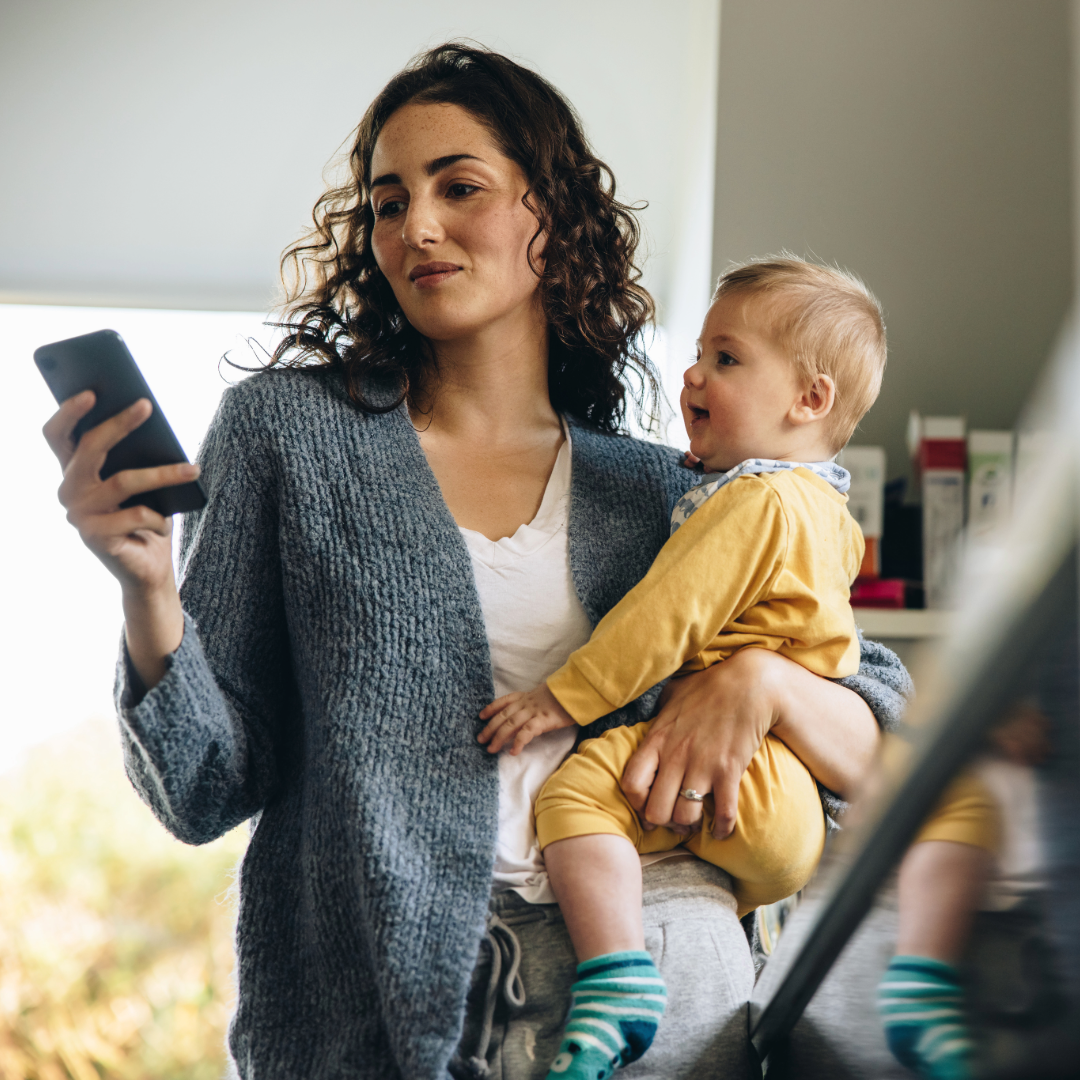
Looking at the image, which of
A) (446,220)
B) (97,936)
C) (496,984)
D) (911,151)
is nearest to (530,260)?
(446,220)

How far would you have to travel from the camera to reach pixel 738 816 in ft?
3.12

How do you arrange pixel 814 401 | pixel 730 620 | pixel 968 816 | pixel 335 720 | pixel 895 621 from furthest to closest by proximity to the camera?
1. pixel 895 621
2. pixel 814 401
3. pixel 730 620
4. pixel 335 720
5. pixel 968 816

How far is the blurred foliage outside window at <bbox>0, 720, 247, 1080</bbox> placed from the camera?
365cm

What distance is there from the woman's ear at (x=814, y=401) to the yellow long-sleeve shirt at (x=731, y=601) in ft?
0.28

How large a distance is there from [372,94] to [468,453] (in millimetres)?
1869

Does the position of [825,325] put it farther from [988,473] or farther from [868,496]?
[988,473]

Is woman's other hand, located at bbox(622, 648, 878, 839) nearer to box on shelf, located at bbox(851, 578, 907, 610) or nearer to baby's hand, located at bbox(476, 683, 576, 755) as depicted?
baby's hand, located at bbox(476, 683, 576, 755)

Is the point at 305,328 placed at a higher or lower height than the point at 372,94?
lower

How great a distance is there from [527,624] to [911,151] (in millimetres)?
1726

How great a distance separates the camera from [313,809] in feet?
3.12

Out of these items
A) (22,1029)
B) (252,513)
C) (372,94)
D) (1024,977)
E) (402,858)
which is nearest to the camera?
(1024,977)

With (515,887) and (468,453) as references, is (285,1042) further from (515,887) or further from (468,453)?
(468,453)

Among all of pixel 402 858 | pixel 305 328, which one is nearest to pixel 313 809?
pixel 402 858

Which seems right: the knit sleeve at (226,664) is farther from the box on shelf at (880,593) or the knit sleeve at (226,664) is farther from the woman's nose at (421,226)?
the box on shelf at (880,593)
